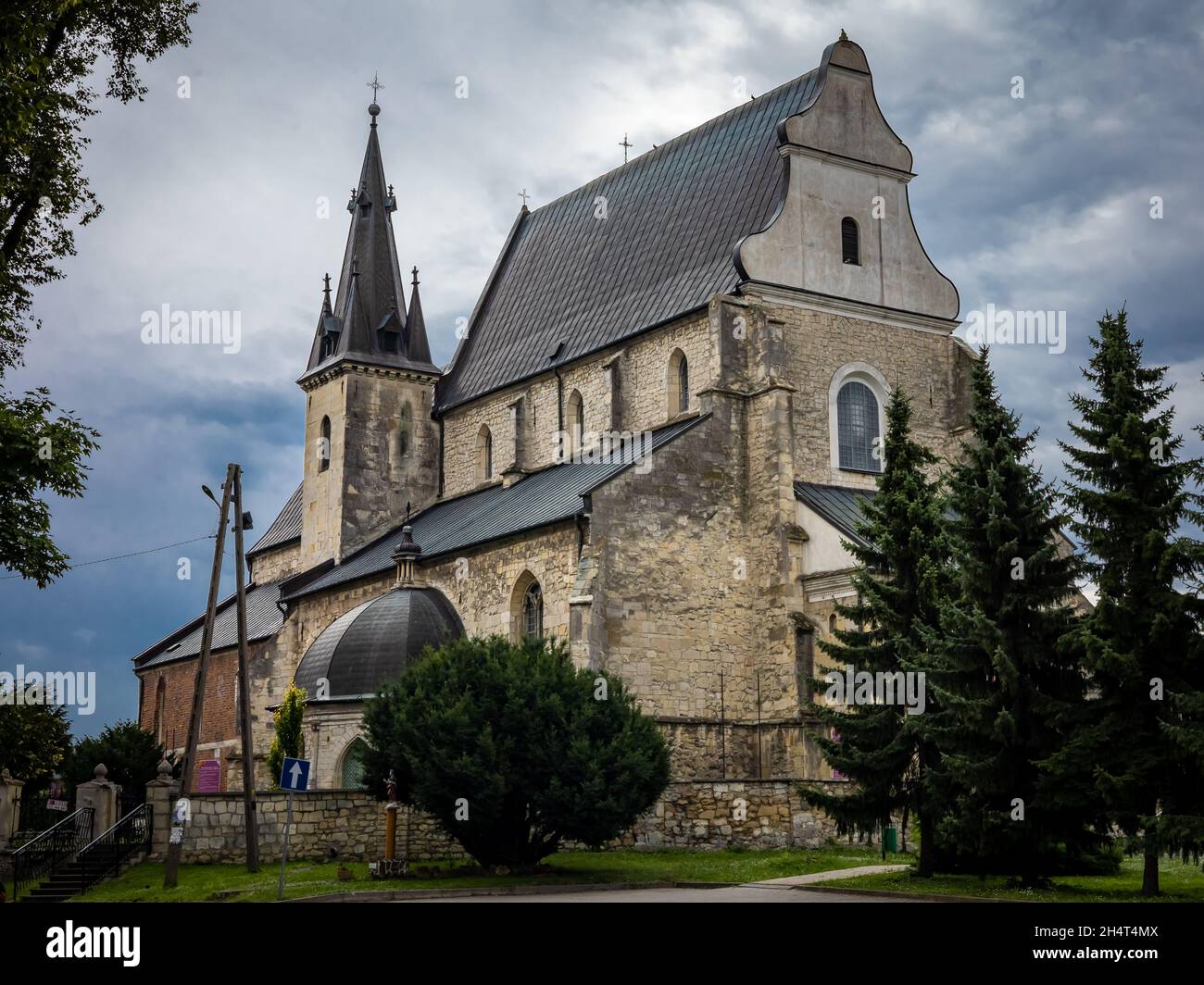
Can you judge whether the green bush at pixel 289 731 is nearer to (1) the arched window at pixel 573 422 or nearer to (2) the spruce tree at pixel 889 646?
(1) the arched window at pixel 573 422

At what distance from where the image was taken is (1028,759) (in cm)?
2227

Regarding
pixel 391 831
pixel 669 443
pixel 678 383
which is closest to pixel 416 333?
pixel 678 383

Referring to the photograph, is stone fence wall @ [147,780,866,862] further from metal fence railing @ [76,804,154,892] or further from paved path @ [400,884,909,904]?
paved path @ [400,884,909,904]

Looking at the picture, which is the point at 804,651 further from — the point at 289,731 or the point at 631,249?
the point at 631,249

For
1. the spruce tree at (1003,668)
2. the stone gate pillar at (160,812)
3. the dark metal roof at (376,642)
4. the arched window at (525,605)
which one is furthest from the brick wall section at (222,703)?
the spruce tree at (1003,668)

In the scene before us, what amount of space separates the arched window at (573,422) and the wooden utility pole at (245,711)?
538 inches

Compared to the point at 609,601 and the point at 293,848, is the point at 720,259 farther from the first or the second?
the point at 293,848

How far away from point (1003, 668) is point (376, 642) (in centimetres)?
1855

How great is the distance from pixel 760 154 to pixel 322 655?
1764cm

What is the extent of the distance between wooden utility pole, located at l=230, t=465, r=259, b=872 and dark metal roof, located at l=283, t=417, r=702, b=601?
25.9 feet

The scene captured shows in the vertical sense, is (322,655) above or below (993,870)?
above

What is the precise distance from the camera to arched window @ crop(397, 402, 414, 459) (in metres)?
50.1

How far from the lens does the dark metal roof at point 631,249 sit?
40219 millimetres
